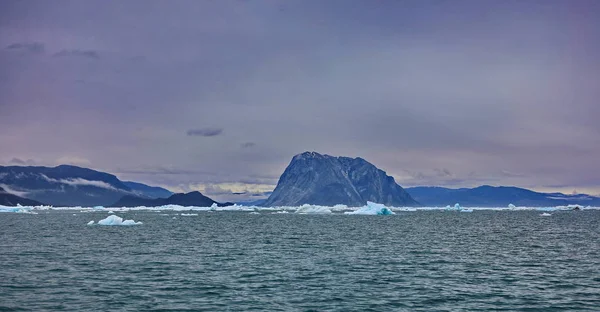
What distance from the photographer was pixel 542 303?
26672 millimetres

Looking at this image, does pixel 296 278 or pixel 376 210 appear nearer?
pixel 296 278

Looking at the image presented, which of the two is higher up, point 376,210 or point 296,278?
point 376,210

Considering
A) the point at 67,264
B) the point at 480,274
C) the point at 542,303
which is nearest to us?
the point at 542,303

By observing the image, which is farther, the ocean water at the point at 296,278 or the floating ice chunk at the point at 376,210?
the floating ice chunk at the point at 376,210

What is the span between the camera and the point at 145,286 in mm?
30219

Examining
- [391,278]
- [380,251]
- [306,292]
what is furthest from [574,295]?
[380,251]

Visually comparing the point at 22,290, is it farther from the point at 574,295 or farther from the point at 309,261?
the point at 574,295

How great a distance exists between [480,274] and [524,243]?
28.6m

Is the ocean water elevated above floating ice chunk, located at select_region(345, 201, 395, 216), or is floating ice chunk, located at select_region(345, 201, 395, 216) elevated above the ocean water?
floating ice chunk, located at select_region(345, 201, 395, 216)

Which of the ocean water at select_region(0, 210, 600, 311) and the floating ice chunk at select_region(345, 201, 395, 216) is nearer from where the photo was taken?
the ocean water at select_region(0, 210, 600, 311)

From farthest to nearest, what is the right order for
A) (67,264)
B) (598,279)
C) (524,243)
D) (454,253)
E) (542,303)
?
(524,243)
(454,253)
(67,264)
(598,279)
(542,303)

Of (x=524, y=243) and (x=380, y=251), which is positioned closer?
(x=380, y=251)

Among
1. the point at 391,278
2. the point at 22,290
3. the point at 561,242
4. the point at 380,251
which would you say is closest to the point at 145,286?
the point at 22,290

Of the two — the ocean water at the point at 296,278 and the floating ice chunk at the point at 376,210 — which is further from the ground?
the floating ice chunk at the point at 376,210
